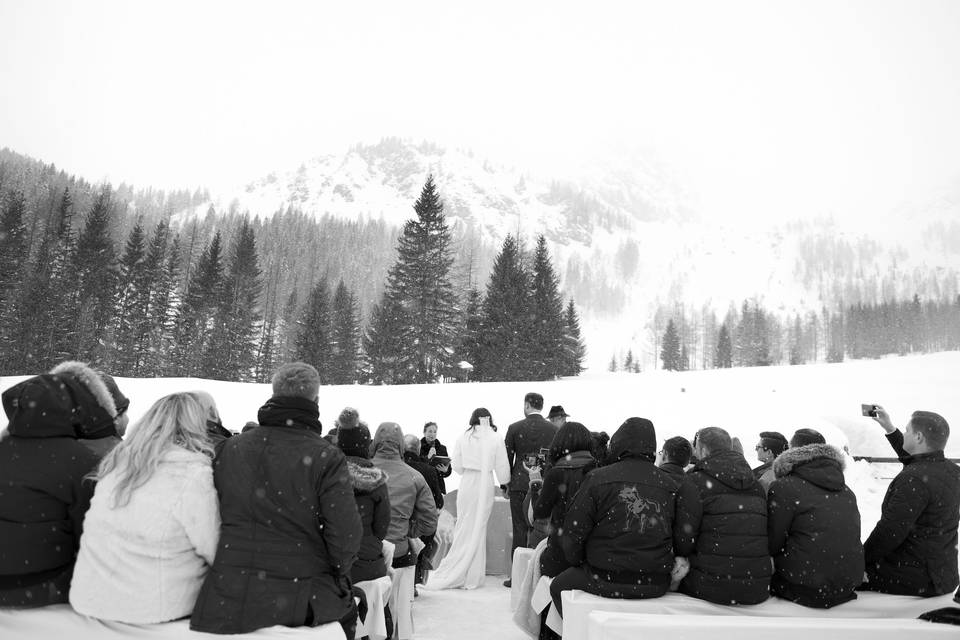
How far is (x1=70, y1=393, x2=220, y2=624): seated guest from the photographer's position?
292 centimetres

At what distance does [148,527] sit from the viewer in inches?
115

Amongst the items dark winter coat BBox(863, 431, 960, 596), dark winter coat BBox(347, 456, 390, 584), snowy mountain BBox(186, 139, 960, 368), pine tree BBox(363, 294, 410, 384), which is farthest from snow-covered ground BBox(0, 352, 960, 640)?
snowy mountain BBox(186, 139, 960, 368)

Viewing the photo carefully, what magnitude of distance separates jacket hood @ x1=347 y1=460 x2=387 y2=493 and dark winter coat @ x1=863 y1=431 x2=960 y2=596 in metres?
3.60

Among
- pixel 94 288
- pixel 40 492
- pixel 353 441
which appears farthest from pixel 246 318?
pixel 40 492

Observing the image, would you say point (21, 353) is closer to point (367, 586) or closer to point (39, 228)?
point (39, 228)

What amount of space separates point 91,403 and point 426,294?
35.4 meters

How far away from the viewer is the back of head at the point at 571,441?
519cm

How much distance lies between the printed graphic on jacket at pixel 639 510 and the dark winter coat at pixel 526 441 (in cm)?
328

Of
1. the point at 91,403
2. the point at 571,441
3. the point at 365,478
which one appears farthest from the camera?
the point at 571,441

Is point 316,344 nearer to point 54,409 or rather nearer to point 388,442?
point 388,442

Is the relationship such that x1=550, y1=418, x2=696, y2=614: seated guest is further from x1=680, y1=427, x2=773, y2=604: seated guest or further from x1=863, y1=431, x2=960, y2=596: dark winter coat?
x1=863, y1=431, x2=960, y2=596: dark winter coat

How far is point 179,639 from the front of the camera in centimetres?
301

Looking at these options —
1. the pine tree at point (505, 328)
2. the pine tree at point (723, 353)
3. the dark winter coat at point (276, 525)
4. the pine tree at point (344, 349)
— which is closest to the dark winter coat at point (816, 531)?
the dark winter coat at point (276, 525)

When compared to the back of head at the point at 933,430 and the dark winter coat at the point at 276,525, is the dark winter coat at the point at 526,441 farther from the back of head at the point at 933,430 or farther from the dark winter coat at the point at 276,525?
the dark winter coat at the point at 276,525
